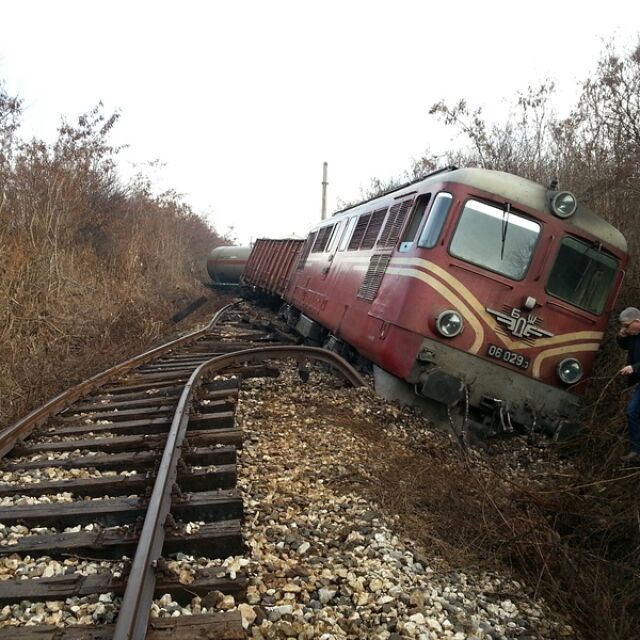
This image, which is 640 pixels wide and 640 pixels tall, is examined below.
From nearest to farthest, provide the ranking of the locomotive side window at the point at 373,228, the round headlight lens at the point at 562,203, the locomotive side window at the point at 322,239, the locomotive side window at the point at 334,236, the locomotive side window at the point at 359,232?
the round headlight lens at the point at 562,203
the locomotive side window at the point at 373,228
the locomotive side window at the point at 359,232
the locomotive side window at the point at 334,236
the locomotive side window at the point at 322,239

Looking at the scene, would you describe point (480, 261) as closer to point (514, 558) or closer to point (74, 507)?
point (514, 558)

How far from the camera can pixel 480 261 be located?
628 cm

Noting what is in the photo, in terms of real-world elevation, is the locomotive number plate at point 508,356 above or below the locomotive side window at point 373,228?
below

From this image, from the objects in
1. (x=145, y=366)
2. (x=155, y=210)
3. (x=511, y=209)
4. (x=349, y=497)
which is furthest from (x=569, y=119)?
(x=155, y=210)

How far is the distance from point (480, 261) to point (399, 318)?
1.05 m

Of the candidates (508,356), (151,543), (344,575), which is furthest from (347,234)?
(151,543)

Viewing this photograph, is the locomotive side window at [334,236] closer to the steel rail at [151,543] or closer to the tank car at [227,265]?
the steel rail at [151,543]

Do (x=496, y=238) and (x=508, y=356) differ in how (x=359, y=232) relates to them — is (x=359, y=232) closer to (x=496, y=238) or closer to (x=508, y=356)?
(x=496, y=238)

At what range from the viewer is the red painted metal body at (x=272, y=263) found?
51.2 ft

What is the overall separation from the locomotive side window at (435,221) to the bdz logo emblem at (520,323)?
36.8 inches

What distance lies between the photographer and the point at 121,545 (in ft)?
10.8

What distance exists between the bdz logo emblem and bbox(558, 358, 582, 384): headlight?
377mm

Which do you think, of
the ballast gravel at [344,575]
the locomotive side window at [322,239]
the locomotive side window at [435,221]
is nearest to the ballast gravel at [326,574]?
the ballast gravel at [344,575]

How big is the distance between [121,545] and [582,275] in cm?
539
